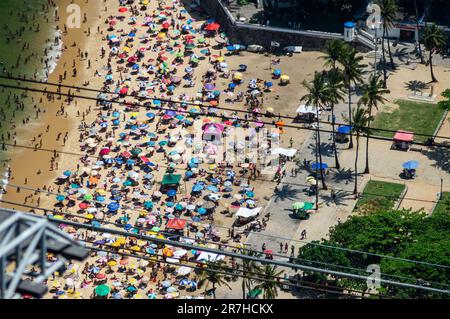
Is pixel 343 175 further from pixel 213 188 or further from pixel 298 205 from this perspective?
pixel 213 188

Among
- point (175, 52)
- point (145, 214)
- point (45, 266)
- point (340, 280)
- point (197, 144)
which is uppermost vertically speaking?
point (175, 52)

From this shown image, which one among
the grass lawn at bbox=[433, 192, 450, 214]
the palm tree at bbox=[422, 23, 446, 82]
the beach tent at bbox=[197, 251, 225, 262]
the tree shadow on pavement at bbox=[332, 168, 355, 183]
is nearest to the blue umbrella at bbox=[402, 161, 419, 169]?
the grass lawn at bbox=[433, 192, 450, 214]

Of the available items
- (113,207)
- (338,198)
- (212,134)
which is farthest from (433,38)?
(113,207)

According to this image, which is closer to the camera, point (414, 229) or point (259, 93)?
point (414, 229)

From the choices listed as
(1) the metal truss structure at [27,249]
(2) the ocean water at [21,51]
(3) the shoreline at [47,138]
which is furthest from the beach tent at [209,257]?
(1) the metal truss structure at [27,249]

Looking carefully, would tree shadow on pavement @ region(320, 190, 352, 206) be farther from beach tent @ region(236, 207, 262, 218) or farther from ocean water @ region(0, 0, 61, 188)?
ocean water @ region(0, 0, 61, 188)
